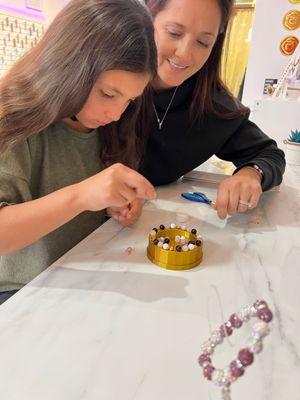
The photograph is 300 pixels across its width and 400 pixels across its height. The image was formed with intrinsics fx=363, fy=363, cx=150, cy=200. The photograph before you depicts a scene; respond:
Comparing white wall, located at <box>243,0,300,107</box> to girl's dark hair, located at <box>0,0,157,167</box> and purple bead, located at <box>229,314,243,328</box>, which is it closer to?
girl's dark hair, located at <box>0,0,157,167</box>

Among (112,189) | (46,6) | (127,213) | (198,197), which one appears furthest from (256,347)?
(46,6)

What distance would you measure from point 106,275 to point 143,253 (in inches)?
3.5

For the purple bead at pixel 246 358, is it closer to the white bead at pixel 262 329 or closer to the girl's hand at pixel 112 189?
the white bead at pixel 262 329

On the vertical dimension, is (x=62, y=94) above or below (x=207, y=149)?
above

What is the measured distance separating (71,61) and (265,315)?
1.70 ft

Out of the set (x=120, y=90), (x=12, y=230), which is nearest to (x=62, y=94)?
(x=120, y=90)

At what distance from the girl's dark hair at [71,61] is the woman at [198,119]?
17 cm

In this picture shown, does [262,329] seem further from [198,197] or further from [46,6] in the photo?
[46,6]

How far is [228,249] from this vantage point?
0.61 m

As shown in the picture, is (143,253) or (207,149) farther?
(207,149)

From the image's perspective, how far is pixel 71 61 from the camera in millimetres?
590

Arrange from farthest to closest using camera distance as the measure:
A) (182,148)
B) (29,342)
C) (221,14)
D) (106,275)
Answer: (182,148) → (221,14) → (106,275) → (29,342)

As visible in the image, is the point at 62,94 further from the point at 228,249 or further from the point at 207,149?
the point at 207,149

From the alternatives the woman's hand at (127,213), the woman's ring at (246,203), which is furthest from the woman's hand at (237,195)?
the woman's hand at (127,213)
